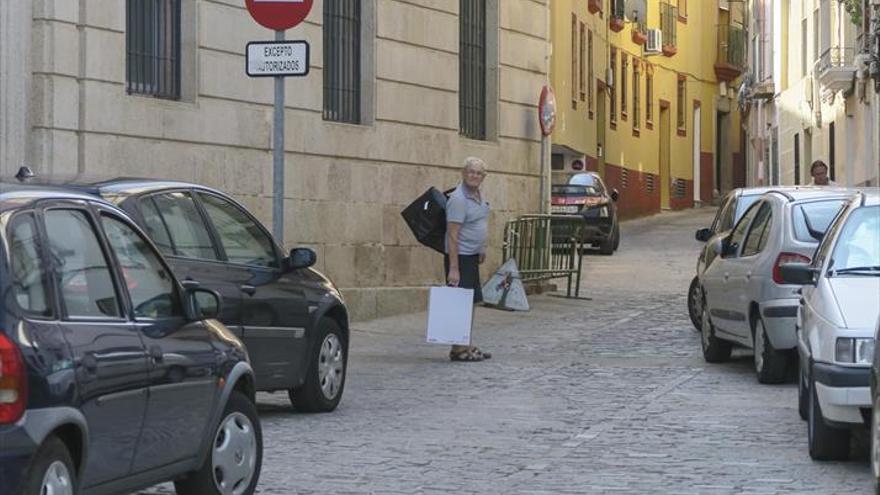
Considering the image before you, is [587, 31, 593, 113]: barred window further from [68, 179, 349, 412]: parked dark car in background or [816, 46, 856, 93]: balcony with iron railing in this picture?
[68, 179, 349, 412]: parked dark car in background

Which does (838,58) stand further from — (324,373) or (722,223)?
(324,373)

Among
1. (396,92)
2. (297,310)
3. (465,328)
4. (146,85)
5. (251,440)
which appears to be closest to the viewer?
(251,440)

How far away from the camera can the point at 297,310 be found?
497 inches

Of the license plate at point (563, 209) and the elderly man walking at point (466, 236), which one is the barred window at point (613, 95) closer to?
the license plate at point (563, 209)


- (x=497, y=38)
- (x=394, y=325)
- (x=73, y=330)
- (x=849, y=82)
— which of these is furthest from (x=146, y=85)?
(x=849, y=82)

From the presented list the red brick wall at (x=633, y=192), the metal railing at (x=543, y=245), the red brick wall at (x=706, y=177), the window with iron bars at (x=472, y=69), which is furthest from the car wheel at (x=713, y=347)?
the red brick wall at (x=706, y=177)

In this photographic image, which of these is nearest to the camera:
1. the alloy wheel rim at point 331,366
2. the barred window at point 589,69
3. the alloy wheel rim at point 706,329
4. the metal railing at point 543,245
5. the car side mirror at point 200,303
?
the car side mirror at point 200,303

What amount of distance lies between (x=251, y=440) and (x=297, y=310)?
11.9ft

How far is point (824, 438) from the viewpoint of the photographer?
10539mm

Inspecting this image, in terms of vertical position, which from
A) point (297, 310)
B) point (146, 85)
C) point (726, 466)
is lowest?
point (726, 466)

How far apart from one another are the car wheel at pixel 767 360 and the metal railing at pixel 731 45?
173ft

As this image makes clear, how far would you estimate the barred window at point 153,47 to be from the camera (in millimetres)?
17656

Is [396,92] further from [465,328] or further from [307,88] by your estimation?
[465,328]

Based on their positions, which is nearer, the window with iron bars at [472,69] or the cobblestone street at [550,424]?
the cobblestone street at [550,424]
